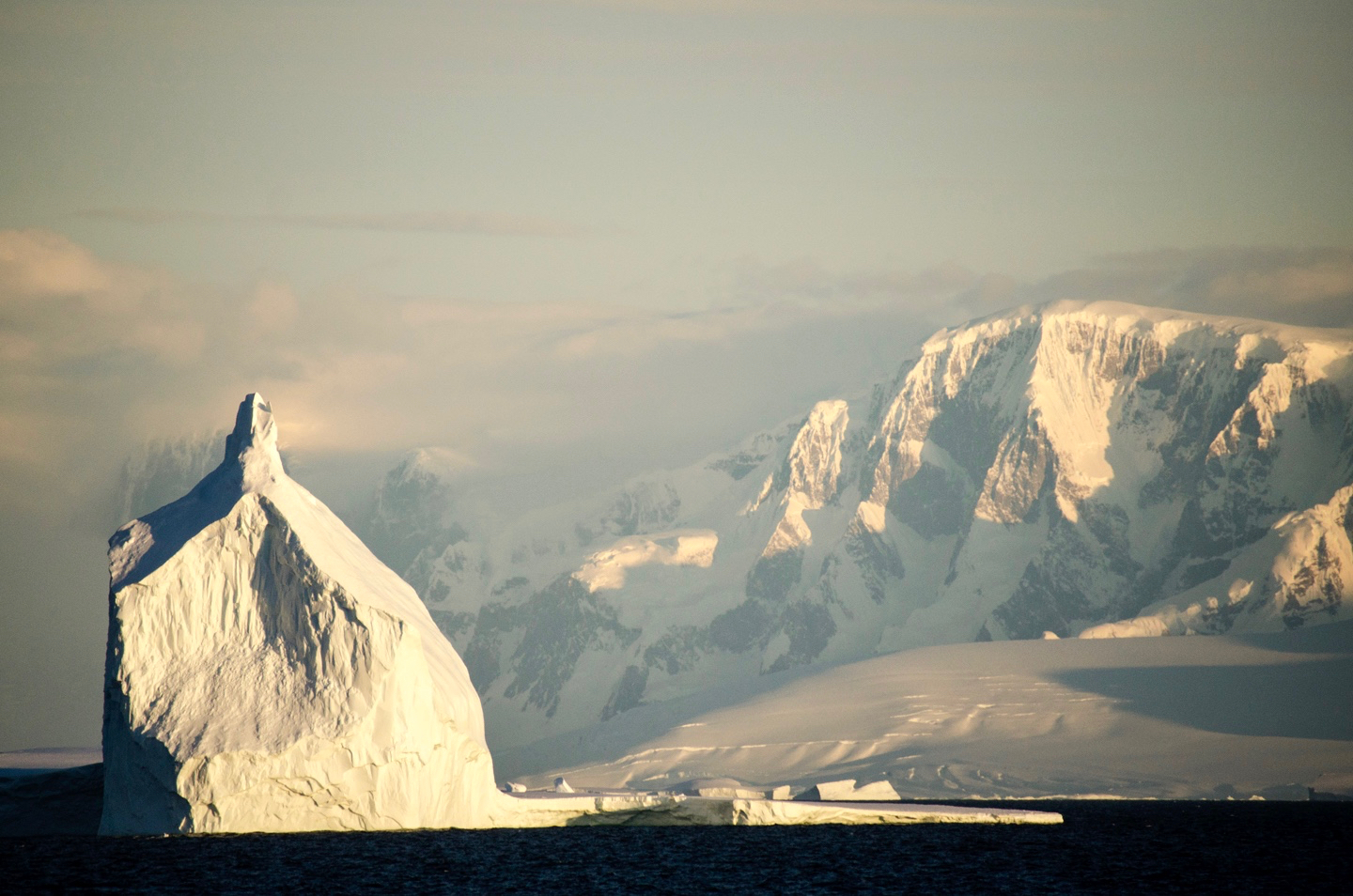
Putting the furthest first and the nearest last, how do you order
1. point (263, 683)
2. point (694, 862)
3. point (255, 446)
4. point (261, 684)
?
1. point (694, 862)
2. point (255, 446)
3. point (263, 683)
4. point (261, 684)

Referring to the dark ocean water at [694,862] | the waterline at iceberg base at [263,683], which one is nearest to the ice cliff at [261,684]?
the waterline at iceberg base at [263,683]

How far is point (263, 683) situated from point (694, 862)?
2628cm

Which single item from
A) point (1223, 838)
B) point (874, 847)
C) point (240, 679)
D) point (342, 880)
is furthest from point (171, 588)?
point (1223, 838)

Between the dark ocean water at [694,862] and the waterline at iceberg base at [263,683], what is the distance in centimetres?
350

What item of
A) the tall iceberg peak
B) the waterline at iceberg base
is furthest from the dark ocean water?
the tall iceberg peak

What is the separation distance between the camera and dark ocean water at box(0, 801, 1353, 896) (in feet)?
255

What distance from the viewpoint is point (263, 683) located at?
80188 millimetres

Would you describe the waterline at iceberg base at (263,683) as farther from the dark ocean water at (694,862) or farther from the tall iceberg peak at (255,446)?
the dark ocean water at (694,862)

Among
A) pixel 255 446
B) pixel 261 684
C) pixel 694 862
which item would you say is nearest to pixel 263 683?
pixel 261 684

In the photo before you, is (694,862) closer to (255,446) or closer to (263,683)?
(263,683)

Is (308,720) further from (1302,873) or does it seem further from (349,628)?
(1302,873)

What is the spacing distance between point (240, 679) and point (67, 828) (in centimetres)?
1945

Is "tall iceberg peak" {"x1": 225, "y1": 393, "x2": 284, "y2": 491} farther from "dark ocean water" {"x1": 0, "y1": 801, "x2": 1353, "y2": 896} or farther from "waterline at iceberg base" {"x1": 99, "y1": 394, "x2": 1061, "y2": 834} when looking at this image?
"dark ocean water" {"x1": 0, "y1": 801, "x2": 1353, "y2": 896}

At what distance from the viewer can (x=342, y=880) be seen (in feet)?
253
